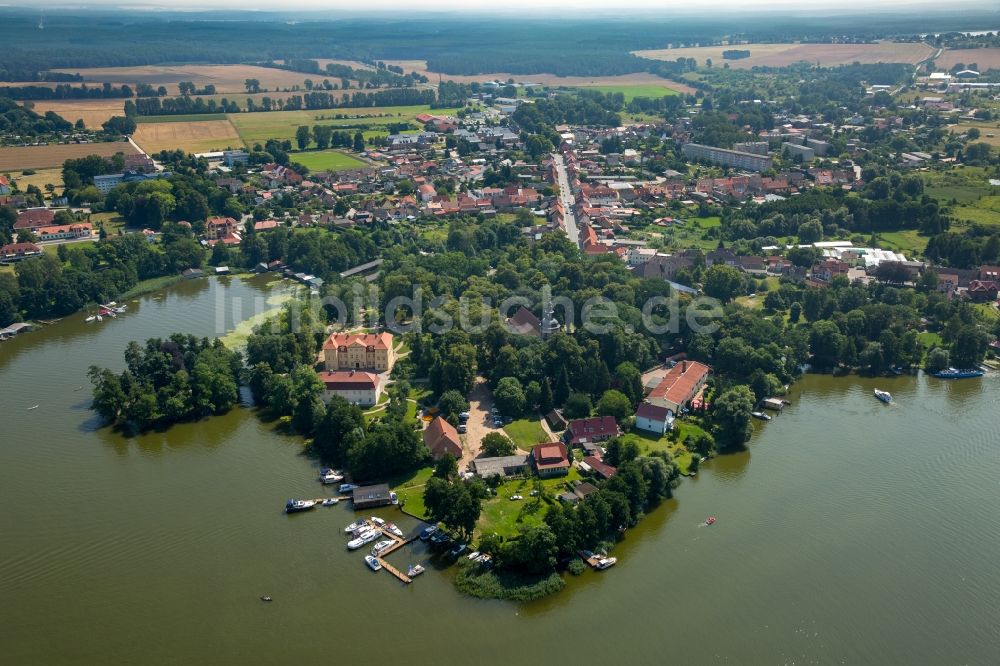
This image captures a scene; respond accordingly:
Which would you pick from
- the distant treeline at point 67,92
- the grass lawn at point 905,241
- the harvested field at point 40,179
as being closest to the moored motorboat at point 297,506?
the grass lawn at point 905,241

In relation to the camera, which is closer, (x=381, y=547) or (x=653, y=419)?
(x=381, y=547)

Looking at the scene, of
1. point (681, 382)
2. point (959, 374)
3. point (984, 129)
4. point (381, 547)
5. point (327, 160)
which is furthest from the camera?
point (984, 129)

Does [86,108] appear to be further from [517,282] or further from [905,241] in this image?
[905,241]

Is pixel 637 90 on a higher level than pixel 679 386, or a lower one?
higher

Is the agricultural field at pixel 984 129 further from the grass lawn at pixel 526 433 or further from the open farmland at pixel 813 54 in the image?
the grass lawn at pixel 526 433

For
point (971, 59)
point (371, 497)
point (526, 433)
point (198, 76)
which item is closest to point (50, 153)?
point (198, 76)

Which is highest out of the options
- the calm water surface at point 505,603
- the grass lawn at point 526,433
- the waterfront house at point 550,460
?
the waterfront house at point 550,460
